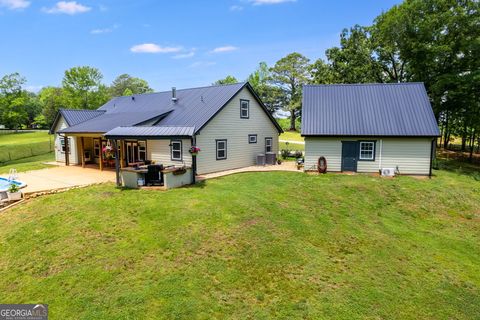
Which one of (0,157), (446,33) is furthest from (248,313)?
(0,157)

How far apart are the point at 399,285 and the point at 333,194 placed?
6.79 metres

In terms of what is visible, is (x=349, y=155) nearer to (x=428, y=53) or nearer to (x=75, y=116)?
(x=428, y=53)

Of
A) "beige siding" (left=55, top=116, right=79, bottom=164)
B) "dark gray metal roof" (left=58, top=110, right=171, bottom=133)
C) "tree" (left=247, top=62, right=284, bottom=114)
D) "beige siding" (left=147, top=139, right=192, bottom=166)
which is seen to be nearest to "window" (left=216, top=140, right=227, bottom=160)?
"beige siding" (left=147, top=139, right=192, bottom=166)

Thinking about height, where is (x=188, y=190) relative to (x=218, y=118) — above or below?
below

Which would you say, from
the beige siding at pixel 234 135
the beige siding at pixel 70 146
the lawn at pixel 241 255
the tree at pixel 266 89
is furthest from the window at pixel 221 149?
the tree at pixel 266 89

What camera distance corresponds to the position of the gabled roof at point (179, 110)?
1812 centimetres

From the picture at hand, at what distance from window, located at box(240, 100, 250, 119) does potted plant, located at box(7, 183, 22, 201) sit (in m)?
13.0

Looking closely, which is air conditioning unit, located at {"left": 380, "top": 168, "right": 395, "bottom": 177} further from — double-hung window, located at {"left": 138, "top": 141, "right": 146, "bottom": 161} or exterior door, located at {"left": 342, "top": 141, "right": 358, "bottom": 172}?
double-hung window, located at {"left": 138, "top": 141, "right": 146, "bottom": 161}

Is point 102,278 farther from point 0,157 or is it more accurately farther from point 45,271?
point 0,157

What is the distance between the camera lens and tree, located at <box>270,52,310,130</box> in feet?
174

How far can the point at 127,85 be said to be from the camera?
86125 mm

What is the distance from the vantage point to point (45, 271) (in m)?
7.49

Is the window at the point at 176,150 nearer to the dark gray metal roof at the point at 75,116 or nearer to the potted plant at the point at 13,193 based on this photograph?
the potted plant at the point at 13,193

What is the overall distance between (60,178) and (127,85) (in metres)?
76.6
